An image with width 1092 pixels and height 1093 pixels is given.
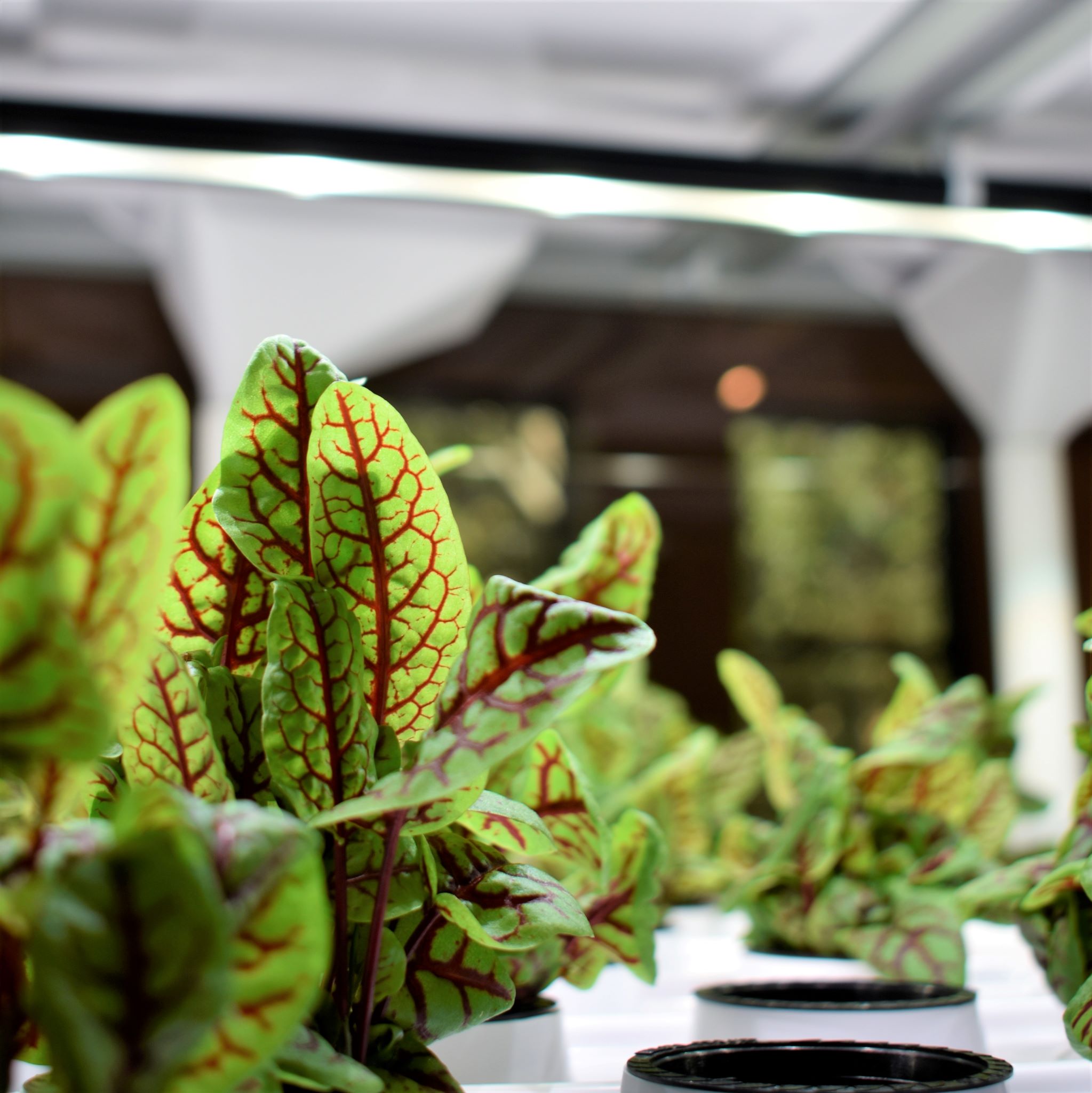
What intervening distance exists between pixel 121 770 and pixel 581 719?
2.52 ft

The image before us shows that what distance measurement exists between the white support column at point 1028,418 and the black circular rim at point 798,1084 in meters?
4.20

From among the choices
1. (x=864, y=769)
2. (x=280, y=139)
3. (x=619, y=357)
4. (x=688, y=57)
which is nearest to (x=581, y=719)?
(x=864, y=769)

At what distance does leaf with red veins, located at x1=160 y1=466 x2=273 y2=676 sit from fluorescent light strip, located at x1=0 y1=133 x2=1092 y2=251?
1.28 m

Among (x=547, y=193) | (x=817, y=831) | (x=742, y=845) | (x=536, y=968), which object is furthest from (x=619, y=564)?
(x=547, y=193)

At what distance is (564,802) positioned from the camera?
510 mm

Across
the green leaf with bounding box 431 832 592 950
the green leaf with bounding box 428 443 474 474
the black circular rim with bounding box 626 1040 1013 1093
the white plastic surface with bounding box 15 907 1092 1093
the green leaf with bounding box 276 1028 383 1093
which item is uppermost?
the green leaf with bounding box 428 443 474 474

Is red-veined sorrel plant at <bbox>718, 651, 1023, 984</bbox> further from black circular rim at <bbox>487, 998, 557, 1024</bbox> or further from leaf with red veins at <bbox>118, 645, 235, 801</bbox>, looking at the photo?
leaf with red veins at <bbox>118, 645, 235, 801</bbox>

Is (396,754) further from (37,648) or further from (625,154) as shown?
(625,154)

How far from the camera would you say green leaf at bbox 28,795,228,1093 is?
23 cm

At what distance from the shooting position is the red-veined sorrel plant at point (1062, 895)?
53 centimetres

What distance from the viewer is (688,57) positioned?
3566 mm

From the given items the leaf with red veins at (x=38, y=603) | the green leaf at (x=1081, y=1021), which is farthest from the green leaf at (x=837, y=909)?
the leaf with red veins at (x=38, y=603)

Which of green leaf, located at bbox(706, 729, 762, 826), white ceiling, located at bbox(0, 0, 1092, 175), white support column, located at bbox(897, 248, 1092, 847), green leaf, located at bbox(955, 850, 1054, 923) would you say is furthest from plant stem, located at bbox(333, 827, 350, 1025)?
white support column, located at bbox(897, 248, 1092, 847)

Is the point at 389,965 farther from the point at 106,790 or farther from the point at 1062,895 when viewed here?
the point at 1062,895
